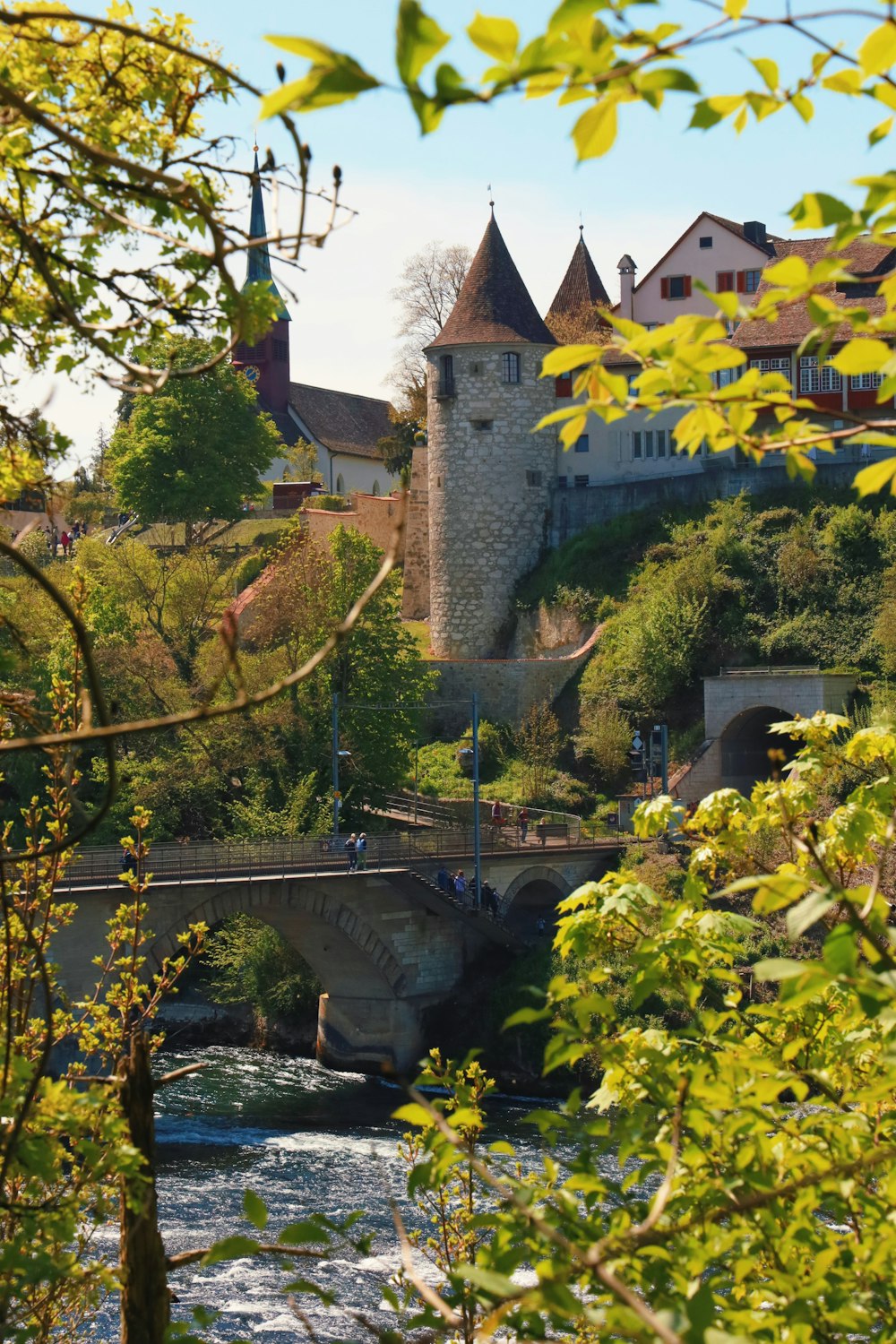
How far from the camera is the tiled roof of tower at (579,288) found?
1997 inches

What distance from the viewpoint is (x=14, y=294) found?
5.43m

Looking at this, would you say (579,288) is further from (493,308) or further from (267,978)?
(267,978)

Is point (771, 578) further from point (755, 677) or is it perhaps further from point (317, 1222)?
point (317, 1222)

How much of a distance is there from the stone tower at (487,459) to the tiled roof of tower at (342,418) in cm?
2255

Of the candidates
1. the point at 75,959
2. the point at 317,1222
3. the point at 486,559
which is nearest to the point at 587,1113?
the point at 75,959

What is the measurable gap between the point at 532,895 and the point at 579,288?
21963mm

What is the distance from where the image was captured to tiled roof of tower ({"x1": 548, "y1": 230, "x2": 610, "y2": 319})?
50719 mm

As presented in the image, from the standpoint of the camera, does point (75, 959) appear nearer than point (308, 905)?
Yes

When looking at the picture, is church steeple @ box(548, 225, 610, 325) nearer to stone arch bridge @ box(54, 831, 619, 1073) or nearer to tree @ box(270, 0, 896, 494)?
stone arch bridge @ box(54, 831, 619, 1073)

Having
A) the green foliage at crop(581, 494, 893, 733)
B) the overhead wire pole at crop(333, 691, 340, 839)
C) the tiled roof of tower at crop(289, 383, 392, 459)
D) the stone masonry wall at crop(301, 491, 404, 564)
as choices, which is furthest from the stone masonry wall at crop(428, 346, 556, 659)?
the tiled roof of tower at crop(289, 383, 392, 459)

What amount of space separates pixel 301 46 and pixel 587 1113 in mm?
20175

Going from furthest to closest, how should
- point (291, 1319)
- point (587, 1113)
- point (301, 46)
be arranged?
point (587, 1113) → point (291, 1319) → point (301, 46)

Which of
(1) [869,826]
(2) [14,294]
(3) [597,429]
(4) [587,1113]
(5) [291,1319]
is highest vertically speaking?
(3) [597,429]

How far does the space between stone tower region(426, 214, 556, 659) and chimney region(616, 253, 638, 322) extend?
2.59 meters
